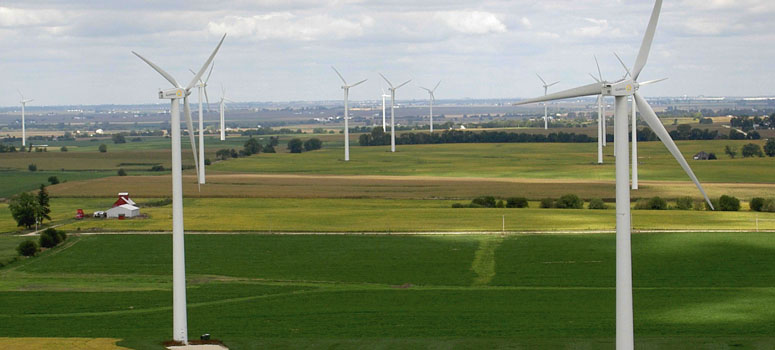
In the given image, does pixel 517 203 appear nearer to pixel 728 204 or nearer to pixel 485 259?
pixel 728 204

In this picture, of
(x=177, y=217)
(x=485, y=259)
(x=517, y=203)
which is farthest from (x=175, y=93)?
(x=517, y=203)

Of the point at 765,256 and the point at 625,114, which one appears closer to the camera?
the point at 625,114

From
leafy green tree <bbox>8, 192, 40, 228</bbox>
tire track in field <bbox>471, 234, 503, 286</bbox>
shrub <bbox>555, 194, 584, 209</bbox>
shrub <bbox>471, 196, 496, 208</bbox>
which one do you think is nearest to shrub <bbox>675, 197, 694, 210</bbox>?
shrub <bbox>555, 194, 584, 209</bbox>

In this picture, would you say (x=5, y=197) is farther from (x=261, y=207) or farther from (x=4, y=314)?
(x=4, y=314)

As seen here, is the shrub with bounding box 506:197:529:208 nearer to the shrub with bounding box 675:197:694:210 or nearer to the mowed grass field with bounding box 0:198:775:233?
the mowed grass field with bounding box 0:198:775:233

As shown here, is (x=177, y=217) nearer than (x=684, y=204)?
Yes

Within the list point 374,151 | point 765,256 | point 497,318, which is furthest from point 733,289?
point 374,151
